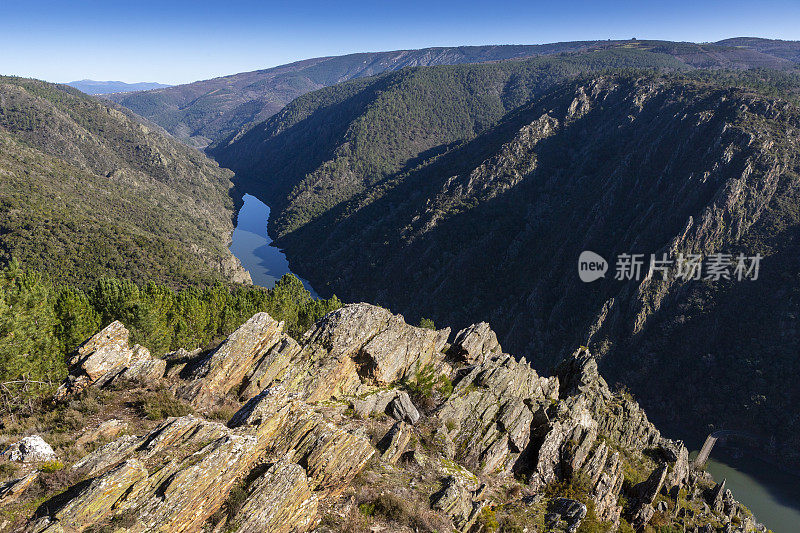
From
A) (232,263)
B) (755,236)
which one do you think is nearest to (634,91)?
(755,236)

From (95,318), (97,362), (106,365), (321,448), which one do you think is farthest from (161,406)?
(95,318)

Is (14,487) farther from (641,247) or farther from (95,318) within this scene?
(641,247)

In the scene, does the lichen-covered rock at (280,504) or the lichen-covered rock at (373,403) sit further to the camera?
the lichen-covered rock at (373,403)

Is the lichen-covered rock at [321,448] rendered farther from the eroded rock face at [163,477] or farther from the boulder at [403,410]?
the boulder at [403,410]

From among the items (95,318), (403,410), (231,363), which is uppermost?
(231,363)

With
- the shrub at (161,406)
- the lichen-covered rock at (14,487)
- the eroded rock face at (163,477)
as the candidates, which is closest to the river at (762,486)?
the eroded rock face at (163,477)
